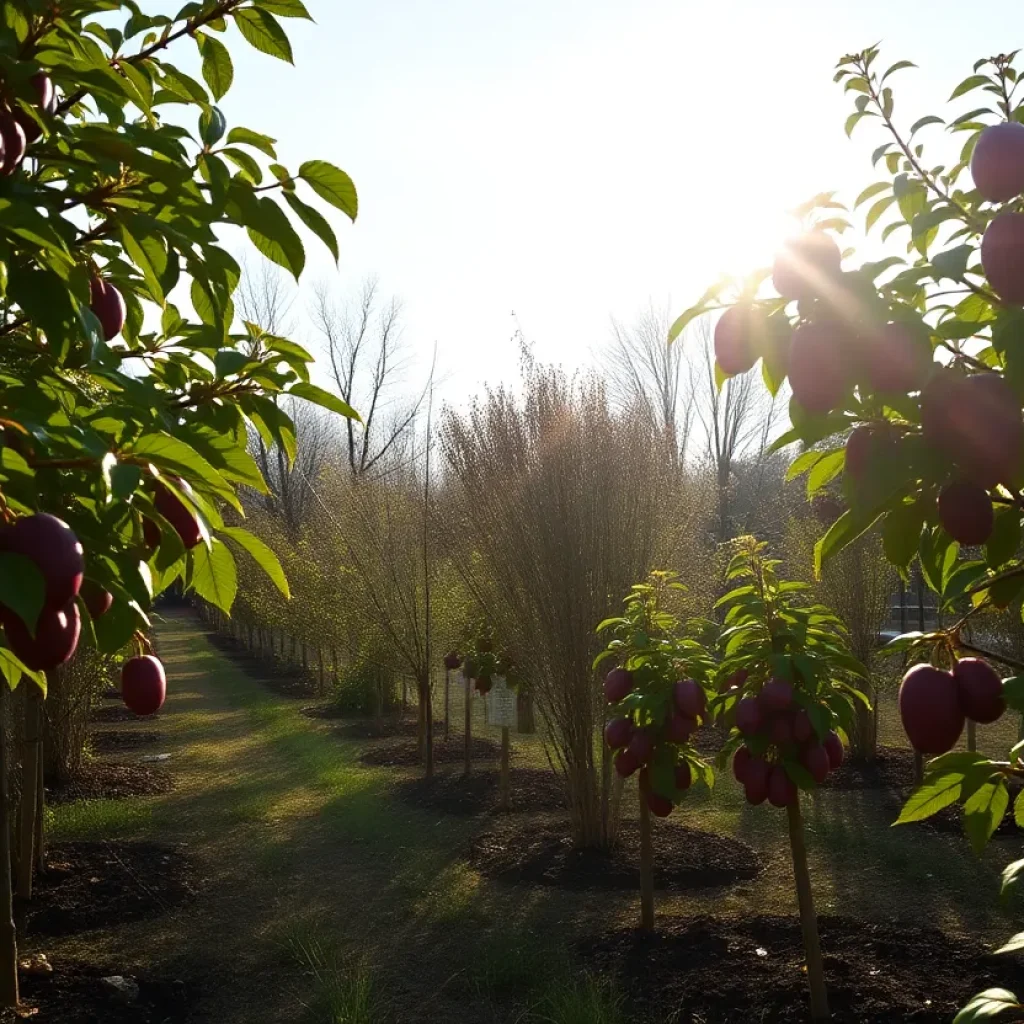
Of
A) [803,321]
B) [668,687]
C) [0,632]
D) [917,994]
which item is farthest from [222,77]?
[917,994]

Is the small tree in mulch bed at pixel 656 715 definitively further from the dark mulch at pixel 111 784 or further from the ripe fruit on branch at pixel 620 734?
the dark mulch at pixel 111 784

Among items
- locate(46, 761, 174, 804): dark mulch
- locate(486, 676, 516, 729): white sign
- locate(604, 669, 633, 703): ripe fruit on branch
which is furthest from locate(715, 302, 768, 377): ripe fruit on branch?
locate(46, 761, 174, 804): dark mulch

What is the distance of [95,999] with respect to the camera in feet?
12.5

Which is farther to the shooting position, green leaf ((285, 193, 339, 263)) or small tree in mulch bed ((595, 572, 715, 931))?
small tree in mulch bed ((595, 572, 715, 931))

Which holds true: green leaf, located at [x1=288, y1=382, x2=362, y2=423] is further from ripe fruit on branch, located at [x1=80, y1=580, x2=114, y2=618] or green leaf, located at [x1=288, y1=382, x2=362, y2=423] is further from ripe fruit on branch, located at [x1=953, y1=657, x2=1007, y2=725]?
ripe fruit on branch, located at [x1=953, y1=657, x2=1007, y2=725]

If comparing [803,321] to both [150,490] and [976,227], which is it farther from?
[150,490]

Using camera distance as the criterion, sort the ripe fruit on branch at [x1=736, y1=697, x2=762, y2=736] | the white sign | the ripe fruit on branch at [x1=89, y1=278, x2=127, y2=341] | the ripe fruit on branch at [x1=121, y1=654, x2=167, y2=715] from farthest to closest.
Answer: the white sign
the ripe fruit on branch at [x1=736, y1=697, x2=762, y2=736]
the ripe fruit on branch at [x1=89, y1=278, x2=127, y2=341]
the ripe fruit on branch at [x1=121, y1=654, x2=167, y2=715]

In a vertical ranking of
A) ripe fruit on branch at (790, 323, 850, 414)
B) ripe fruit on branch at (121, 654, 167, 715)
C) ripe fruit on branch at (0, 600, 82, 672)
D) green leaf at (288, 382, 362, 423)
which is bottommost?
ripe fruit on branch at (121, 654, 167, 715)

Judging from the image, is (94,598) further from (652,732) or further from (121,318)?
(652,732)

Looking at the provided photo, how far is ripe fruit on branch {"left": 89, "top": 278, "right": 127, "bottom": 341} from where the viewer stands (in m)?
1.62

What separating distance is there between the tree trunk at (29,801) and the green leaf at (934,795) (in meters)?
4.61

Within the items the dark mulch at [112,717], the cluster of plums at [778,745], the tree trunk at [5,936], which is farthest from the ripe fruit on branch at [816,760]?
the dark mulch at [112,717]

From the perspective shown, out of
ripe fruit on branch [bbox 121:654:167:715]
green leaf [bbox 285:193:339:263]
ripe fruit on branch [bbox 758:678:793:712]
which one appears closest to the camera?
ripe fruit on branch [bbox 121:654:167:715]

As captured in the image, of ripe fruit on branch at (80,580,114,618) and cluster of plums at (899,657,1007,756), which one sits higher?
ripe fruit on branch at (80,580,114,618)
